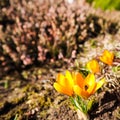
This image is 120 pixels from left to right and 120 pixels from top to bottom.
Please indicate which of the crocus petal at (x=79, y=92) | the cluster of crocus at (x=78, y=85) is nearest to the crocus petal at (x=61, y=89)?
the cluster of crocus at (x=78, y=85)

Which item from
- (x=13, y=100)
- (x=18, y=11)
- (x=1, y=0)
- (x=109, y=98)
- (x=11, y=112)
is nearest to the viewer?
(x=109, y=98)

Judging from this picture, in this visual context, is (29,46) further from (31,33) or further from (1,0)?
(1,0)

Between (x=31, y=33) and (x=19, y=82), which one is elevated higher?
(x=31, y=33)

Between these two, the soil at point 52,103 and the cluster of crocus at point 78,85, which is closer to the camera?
the cluster of crocus at point 78,85

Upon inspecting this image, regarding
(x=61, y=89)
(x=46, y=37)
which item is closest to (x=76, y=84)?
(x=61, y=89)

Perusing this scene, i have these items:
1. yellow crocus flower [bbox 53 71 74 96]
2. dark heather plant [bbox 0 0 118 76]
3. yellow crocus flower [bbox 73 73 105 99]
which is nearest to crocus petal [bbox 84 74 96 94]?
yellow crocus flower [bbox 73 73 105 99]

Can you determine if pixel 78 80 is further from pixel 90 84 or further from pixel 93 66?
pixel 93 66

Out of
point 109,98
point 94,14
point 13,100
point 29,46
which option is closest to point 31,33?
point 29,46

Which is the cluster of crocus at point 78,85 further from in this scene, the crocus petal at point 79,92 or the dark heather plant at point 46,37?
the dark heather plant at point 46,37
